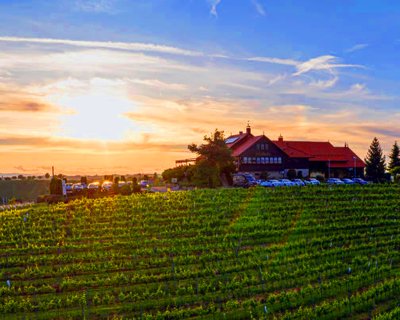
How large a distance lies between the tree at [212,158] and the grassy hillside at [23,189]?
2010 cm

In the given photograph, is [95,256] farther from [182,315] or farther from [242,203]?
[242,203]

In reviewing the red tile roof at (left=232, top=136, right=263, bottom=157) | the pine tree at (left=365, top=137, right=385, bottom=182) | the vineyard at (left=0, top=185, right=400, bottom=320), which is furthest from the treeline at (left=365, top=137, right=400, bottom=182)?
the vineyard at (left=0, top=185, right=400, bottom=320)

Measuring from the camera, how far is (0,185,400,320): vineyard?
1783 centimetres

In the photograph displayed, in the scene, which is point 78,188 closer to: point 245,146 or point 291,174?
point 245,146

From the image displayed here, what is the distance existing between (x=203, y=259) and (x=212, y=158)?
31629 millimetres

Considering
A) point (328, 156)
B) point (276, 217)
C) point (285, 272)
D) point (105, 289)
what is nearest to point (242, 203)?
point (276, 217)

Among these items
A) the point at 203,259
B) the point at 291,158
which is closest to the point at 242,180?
the point at 291,158

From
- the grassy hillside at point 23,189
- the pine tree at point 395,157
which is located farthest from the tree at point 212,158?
the pine tree at point 395,157

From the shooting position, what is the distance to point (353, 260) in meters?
23.8

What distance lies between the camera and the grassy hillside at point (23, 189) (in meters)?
58.6

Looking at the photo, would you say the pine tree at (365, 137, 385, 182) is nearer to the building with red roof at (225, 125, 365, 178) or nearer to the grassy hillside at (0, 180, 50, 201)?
the building with red roof at (225, 125, 365, 178)

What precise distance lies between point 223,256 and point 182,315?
751cm

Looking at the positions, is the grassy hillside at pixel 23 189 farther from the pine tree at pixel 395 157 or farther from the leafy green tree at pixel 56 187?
the pine tree at pixel 395 157

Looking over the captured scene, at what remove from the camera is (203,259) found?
23594mm
